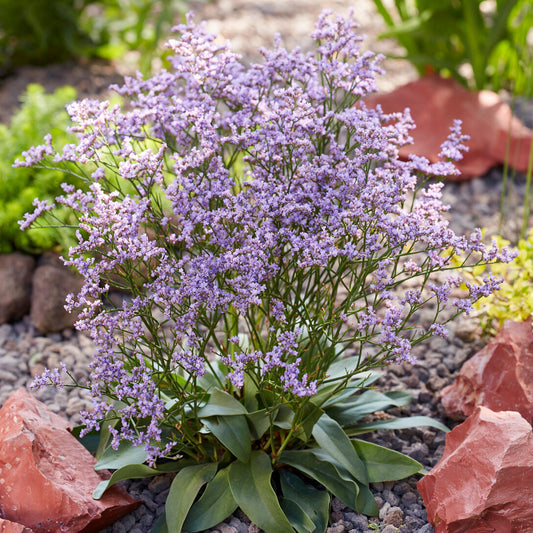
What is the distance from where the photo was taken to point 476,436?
2.33 metres

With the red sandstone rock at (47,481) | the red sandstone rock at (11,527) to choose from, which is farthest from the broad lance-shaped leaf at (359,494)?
the red sandstone rock at (11,527)

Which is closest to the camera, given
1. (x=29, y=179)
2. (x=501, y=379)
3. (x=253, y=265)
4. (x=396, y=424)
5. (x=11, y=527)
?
(x=253, y=265)

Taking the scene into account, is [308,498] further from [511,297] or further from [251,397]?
[511,297]

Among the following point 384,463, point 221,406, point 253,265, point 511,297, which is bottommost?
point 384,463

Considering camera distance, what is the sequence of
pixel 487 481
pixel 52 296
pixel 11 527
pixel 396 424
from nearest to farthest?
pixel 11 527 → pixel 487 481 → pixel 396 424 → pixel 52 296

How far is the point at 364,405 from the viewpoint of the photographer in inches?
108

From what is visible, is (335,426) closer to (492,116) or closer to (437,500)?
(437,500)

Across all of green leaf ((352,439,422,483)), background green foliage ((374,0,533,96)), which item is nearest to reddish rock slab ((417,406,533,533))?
green leaf ((352,439,422,483))

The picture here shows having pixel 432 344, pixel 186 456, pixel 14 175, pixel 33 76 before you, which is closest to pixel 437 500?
pixel 186 456

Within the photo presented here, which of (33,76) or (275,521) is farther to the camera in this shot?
(33,76)

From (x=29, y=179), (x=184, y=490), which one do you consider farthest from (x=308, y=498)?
(x=29, y=179)

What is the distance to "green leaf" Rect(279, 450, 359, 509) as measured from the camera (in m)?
2.41

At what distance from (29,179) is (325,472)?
89.7 inches

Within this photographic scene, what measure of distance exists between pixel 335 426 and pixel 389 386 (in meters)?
0.71
